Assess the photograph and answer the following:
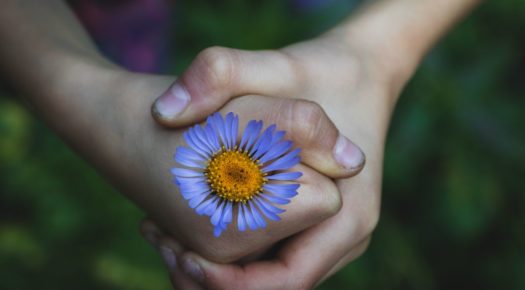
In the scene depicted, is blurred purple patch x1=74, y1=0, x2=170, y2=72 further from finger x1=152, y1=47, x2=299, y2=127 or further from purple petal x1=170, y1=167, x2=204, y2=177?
purple petal x1=170, y1=167, x2=204, y2=177

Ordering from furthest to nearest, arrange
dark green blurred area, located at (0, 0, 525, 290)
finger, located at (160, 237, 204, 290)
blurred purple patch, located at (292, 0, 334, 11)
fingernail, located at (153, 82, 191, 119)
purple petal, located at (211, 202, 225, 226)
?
blurred purple patch, located at (292, 0, 334, 11)
dark green blurred area, located at (0, 0, 525, 290)
finger, located at (160, 237, 204, 290)
fingernail, located at (153, 82, 191, 119)
purple petal, located at (211, 202, 225, 226)

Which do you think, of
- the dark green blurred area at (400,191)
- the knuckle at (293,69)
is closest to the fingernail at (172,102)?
the knuckle at (293,69)

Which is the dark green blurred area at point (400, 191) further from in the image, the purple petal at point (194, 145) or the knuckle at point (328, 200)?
the purple petal at point (194, 145)

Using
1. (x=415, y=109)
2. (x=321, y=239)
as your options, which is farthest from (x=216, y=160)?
(x=415, y=109)

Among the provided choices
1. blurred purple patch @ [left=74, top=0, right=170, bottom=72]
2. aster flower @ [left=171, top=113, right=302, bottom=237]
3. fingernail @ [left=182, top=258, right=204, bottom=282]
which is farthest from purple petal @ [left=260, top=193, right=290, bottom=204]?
blurred purple patch @ [left=74, top=0, right=170, bottom=72]

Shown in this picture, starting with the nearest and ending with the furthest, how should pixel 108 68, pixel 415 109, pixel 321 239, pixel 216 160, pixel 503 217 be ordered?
pixel 216 160 < pixel 321 239 < pixel 108 68 < pixel 415 109 < pixel 503 217

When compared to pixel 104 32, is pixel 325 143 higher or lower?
higher

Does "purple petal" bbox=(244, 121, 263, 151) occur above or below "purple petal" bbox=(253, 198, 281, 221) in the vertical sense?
above

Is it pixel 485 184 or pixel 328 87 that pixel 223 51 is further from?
pixel 485 184
